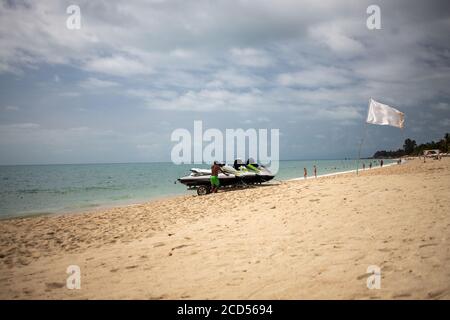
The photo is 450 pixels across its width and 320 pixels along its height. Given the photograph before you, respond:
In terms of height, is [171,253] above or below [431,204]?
below

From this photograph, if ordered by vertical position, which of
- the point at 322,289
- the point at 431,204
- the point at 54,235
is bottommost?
the point at 54,235

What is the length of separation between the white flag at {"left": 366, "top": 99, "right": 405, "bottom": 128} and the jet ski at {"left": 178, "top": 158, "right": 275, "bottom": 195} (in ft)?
26.1

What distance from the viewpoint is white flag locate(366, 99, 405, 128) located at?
51.0 feet

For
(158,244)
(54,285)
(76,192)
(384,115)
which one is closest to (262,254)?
(158,244)

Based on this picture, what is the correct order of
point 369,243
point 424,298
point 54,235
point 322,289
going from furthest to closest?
point 54,235 → point 369,243 → point 322,289 → point 424,298

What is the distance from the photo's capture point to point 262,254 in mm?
5336

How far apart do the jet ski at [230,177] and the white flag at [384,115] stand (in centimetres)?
797

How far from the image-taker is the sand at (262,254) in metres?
4.01

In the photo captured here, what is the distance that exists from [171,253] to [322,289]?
11.3ft

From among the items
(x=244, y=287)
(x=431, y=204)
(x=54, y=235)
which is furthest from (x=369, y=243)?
(x=54, y=235)

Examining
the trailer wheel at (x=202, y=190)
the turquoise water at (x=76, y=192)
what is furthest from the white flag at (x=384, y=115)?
the turquoise water at (x=76, y=192)

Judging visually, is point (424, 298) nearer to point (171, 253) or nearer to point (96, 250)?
point (171, 253)

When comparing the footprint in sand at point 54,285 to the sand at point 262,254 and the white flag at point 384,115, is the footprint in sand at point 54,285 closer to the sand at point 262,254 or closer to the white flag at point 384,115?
the sand at point 262,254

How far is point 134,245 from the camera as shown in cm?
684
